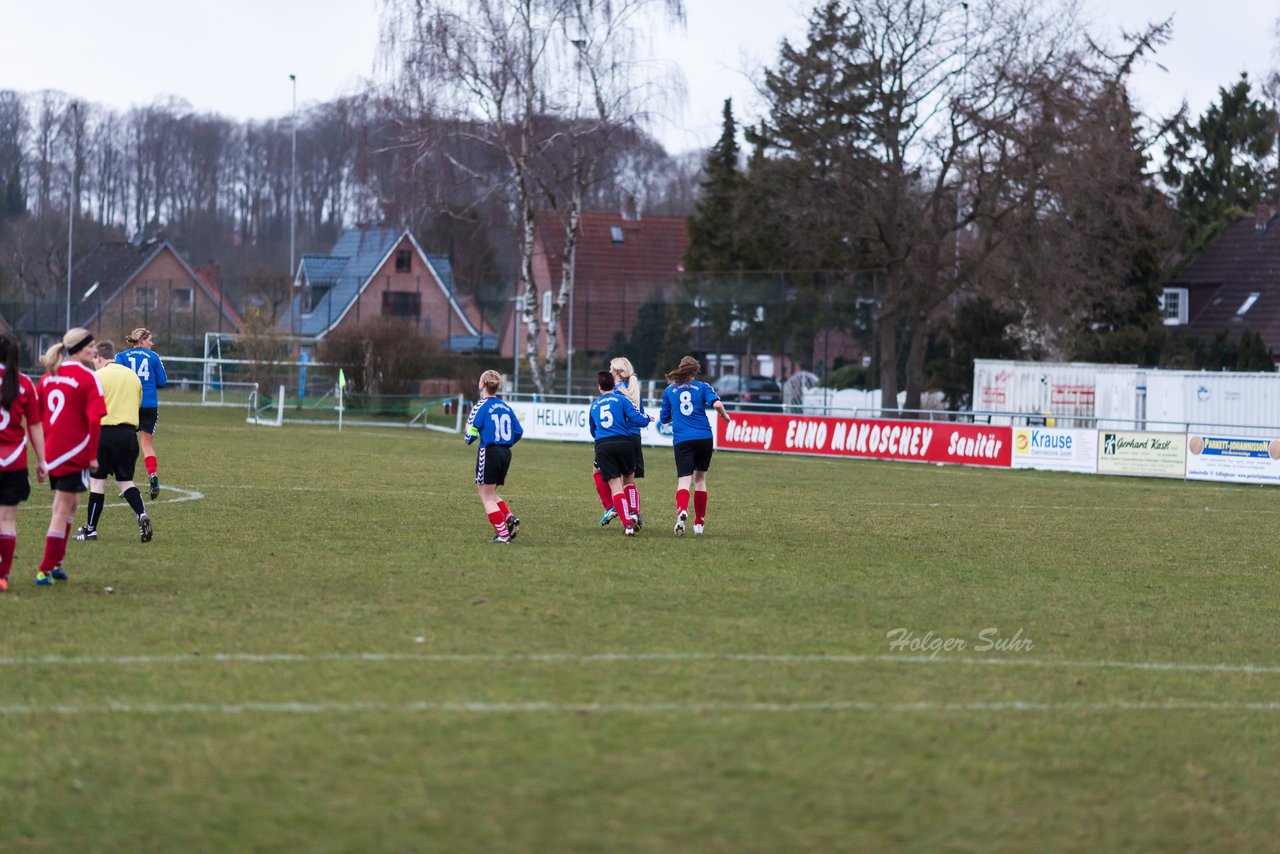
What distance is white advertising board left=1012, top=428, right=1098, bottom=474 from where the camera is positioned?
28.5 meters

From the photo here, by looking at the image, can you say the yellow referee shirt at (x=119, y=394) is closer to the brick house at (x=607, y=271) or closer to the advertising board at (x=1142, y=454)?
the advertising board at (x=1142, y=454)

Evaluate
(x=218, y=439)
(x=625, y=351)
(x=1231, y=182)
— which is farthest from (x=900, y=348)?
(x=1231, y=182)

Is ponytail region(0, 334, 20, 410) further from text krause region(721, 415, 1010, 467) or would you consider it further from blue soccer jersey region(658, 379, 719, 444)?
text krause region(721, 415, 1010, 467)

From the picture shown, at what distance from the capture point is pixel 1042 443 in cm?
2917

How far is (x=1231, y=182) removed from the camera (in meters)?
61.8

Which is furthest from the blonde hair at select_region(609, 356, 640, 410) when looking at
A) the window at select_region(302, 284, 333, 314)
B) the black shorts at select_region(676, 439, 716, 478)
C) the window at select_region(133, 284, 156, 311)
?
the window at select_region(302, 284, 333, 314)

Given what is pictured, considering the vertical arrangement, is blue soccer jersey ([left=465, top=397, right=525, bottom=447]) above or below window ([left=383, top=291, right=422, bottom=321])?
below

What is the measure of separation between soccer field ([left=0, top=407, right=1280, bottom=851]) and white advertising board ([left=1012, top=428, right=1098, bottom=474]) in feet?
45.4

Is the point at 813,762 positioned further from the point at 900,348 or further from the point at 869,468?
the point at 900,348

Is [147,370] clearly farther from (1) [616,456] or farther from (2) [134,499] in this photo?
(1) [616,456]

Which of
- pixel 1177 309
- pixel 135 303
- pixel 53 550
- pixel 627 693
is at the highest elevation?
pixel 1177 309

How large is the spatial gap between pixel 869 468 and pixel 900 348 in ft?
47.6

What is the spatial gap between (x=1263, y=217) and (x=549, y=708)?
55.5m

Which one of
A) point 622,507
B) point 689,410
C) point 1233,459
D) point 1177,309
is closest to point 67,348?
point 622,507
